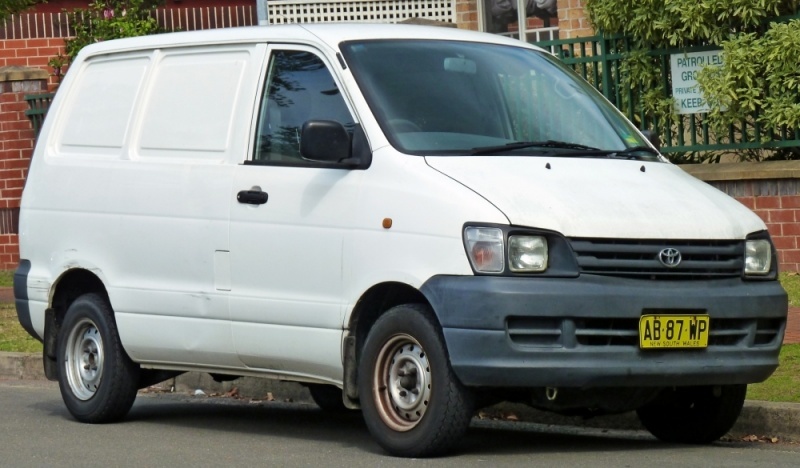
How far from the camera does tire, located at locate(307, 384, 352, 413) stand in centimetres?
979

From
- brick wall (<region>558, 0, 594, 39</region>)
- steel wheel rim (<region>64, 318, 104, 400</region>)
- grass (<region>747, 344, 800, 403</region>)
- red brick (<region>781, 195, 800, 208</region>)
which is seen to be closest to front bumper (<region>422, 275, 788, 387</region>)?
grass (<region>747, 344, 800, 403</region>)

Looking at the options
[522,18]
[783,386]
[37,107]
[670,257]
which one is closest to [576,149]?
[670,257]

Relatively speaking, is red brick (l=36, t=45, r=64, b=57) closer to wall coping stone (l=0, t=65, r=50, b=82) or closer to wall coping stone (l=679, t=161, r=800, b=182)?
wall coping stone (l=0, t=65, r=50, b=82)

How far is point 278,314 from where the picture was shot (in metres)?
8.25

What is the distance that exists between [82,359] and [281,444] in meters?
1.63

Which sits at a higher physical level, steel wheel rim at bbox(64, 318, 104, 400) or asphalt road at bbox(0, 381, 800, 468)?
steel wheel rim at bbox(64, 318, 104, 400)

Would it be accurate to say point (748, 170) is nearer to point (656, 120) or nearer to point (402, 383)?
point (656, 120)

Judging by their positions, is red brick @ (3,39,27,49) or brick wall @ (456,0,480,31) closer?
brick wall @ (456,0,480,31)

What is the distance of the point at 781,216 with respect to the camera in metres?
14.2

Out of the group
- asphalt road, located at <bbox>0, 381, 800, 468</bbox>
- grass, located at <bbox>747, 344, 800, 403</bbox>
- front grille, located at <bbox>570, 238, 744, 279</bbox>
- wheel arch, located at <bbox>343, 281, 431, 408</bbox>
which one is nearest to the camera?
front grille, located at <bbox>570, 238, 744, 279</bbox>

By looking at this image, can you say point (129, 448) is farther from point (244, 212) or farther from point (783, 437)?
point (783, 437)

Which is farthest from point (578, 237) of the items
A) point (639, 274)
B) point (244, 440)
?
point (244, 440)

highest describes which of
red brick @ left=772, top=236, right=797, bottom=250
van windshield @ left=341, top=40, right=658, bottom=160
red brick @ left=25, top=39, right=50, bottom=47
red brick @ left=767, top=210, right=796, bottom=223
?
red brick @ left=25, top=39, right=50, bottom=47

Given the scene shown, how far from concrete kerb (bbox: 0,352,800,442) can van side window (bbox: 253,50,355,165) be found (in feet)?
6.51
